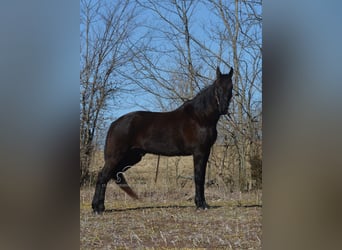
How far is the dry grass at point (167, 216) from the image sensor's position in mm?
3529

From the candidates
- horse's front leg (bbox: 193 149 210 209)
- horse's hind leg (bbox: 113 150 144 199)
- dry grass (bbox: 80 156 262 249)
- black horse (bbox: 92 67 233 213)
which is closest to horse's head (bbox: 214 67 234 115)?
black horse (bbox: 92 67 233 213)

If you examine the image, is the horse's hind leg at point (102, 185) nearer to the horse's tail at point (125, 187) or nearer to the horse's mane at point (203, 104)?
the horse's tail at point (125, 187)

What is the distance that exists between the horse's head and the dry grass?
60cm

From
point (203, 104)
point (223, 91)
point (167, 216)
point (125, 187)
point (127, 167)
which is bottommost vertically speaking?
point (167, 216)

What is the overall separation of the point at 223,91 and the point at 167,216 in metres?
1.26

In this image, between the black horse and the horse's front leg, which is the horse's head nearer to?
the black horse

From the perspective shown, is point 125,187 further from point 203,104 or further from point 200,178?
point 203,104

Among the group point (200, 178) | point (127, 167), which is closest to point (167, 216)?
point (200, 178)

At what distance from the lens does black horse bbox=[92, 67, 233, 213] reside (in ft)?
12.0

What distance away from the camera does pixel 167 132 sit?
3680mm
